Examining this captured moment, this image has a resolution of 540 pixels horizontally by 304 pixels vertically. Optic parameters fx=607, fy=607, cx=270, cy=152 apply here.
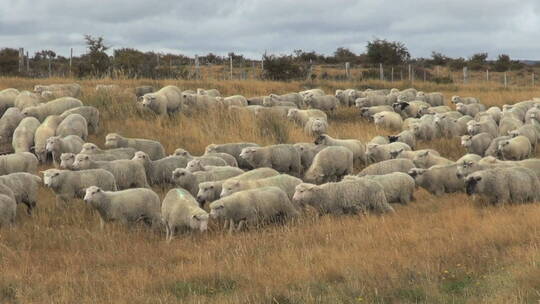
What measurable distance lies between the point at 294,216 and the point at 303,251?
8.34ft

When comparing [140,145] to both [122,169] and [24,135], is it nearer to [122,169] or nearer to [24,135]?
[122,169]

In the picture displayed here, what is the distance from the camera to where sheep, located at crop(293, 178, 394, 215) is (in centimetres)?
1149

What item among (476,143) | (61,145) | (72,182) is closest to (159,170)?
(72,182)

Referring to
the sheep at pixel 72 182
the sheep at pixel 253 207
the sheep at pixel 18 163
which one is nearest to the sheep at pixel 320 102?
the sheep at pixel 18 163

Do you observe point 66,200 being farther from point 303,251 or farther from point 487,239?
point 487,239

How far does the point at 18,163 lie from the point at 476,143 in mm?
13048

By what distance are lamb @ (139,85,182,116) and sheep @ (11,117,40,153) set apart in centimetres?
413

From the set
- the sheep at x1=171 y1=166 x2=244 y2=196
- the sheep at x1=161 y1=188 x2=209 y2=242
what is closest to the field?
the sheep at x1=161 y1=188 x2=209 y2=242

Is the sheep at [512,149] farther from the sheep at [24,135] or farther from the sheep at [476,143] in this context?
the sheep at [24,135]

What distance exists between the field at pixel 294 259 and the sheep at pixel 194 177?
2.01 metres

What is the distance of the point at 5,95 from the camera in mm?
20672

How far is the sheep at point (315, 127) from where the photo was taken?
19562 mm

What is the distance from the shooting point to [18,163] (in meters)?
14.1

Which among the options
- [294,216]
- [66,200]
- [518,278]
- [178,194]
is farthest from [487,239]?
[66,200]
